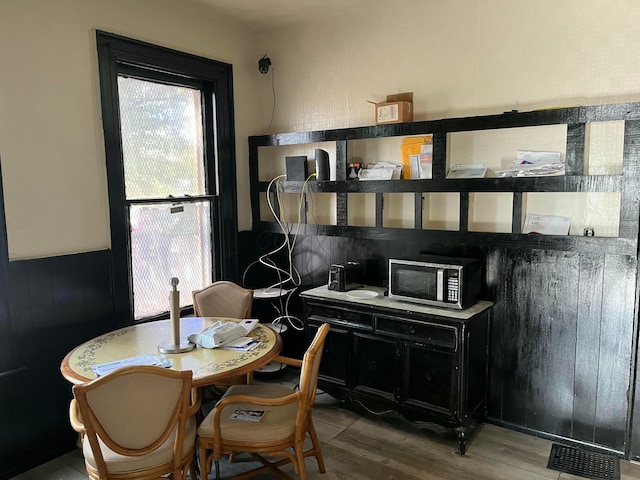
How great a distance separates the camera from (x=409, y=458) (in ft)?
9.12

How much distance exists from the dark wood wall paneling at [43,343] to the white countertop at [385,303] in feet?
4.77

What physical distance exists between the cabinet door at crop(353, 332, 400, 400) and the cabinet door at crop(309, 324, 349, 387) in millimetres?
75

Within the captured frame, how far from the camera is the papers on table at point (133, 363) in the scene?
86.9 inches

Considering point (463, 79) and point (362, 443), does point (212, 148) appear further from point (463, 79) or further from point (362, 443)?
point (362, 443)

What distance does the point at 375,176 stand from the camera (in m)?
3.42

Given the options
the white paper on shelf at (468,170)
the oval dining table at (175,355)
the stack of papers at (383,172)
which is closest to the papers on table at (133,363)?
the oval dining table at (175,355)

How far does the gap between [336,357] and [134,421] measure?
5.33 ft

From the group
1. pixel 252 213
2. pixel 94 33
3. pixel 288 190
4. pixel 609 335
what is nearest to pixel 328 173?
pixel 288 190

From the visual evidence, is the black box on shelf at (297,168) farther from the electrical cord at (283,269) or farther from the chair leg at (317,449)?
the chair leg at (317,449)

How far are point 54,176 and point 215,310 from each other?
1.31m

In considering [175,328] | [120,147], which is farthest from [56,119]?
[175,328]

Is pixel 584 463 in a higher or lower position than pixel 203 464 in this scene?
lower

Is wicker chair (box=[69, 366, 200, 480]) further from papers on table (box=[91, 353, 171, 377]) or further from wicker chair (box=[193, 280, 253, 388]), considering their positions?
wicker chair (box=[193, 280, 253, 388])

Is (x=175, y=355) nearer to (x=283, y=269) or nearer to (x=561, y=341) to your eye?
(x=283, y=269)
